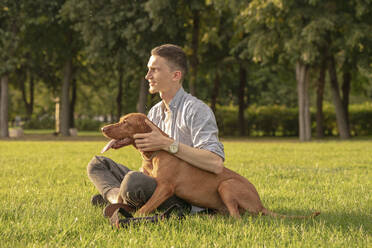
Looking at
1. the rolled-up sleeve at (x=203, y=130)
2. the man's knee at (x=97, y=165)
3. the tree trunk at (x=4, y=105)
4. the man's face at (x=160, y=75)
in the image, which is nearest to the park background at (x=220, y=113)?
the tree trunk at (x=4, y=105)

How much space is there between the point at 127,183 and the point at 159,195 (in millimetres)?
402

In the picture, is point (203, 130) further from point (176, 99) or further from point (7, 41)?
point (7, 41)

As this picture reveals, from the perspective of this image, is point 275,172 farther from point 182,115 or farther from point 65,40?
point 65,40

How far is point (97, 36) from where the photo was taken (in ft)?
76.6

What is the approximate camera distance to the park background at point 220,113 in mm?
4086

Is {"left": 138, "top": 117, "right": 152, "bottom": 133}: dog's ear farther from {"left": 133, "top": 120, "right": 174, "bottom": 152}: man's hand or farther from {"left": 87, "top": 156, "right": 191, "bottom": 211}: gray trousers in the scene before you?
{"left": 87, "top": 156, "right": 191, "bottom": 211}: gray trousers

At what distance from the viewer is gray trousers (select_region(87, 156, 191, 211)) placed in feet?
14.1

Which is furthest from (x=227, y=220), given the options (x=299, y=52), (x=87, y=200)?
(x=299, y=52)

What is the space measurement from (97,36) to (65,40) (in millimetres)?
5687

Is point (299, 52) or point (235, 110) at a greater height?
point (299, 52)

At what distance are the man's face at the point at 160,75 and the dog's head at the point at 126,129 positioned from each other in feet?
1.58

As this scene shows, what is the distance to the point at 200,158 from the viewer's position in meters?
4.26

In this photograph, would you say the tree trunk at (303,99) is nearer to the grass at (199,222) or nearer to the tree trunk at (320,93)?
the tree trunk at (320,93)

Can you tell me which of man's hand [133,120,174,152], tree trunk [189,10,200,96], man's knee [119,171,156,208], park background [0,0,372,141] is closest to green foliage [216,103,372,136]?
park background [0,0,372,141]
